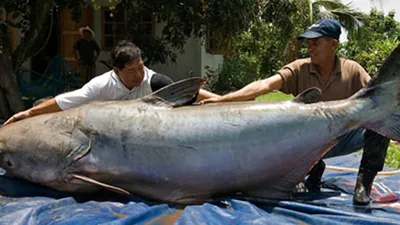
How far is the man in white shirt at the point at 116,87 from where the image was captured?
12.1 ft

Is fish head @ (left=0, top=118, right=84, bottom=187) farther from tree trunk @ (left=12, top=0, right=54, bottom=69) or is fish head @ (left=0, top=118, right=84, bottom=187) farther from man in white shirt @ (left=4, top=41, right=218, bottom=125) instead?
tree trunk @ (left=12, top=0, right=54, bottom=69)

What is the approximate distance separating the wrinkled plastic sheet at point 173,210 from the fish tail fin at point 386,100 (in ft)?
1.70

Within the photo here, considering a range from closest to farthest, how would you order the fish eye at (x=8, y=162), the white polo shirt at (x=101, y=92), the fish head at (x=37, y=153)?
the fish head at (x=37, y=153) < the fish eye at (x=8, y=162) < the white polo shirt at (x=101, y=92)

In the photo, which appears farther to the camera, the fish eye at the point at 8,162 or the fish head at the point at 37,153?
the fish eye at the point at 8,162

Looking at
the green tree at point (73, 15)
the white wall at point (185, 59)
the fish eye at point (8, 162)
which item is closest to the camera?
the fish eye at point (8, 162)

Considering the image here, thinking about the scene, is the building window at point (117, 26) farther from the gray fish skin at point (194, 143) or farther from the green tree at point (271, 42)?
the gray fish skin at point (194, 143)

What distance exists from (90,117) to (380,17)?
111ft

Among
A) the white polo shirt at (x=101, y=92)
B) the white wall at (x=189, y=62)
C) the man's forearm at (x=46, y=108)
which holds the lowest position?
the white wall at (x=189, y=62)

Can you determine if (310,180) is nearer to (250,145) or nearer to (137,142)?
(250,145)

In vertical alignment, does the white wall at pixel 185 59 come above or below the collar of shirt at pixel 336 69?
below

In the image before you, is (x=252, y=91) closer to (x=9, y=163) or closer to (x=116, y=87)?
(x=116, y=87)

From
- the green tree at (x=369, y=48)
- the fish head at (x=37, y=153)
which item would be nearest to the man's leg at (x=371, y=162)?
Answer: the fish head at (x=37, y=153)

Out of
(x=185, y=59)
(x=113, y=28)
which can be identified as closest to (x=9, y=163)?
(x=113, y=28)

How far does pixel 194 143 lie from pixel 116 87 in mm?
1124
